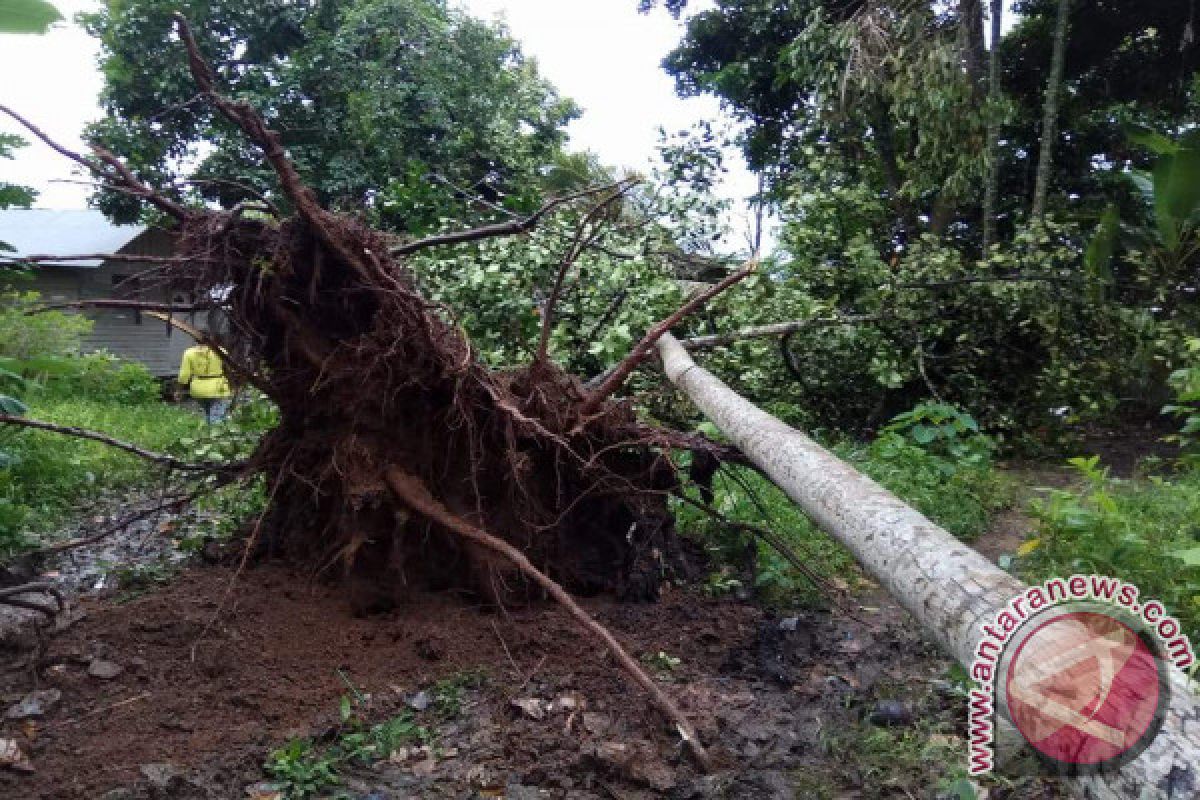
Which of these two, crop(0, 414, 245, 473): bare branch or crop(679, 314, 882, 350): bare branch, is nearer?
crop(0, 414, 245, 473): bare branch

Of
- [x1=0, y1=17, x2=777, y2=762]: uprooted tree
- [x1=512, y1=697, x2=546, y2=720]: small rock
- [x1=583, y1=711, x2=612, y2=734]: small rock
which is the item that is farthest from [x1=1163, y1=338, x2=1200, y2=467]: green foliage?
[x1=512, y1=697, x2=546, y2=720]: small rock

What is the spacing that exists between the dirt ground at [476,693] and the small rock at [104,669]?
0.02 metres

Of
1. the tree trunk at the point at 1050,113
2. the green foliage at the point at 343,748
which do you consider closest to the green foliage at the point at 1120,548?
the green foliage at the point at 343,748

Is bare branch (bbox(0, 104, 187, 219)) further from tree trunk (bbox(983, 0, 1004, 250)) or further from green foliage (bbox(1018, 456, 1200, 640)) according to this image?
tree trunk (bbox(983, 0, 1004, 250))

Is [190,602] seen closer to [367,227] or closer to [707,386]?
[367,227]

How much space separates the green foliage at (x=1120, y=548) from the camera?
2.91 metres

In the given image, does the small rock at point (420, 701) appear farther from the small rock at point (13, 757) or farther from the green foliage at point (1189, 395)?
the green foliage at point (1189, 395)

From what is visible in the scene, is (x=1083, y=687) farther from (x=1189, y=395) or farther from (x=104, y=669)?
(x=104, y=669)

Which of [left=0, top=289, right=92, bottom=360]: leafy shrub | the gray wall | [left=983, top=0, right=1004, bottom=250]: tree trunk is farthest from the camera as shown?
the gray wall

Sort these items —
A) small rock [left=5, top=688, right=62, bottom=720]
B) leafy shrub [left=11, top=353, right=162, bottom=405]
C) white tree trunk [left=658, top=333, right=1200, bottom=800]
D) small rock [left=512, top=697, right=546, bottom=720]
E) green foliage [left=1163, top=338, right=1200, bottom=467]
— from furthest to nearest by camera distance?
leafy shrub [left=11, top=353, right=162, bottom=405], green foliage [left=1163, top=338, right=1200, bottom=467], small rock [left=512, top=697, right=546, bottom=720], small rock [left=5, top=688, right=62, bottom=720], white tree trunk [left=658, top=333, right=1200, bottom=800]

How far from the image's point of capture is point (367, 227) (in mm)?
3229

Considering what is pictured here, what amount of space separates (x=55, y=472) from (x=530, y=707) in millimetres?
4315

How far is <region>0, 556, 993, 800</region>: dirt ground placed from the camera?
2273 millimetres

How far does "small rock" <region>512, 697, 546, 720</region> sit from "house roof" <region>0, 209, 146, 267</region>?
12921mm
